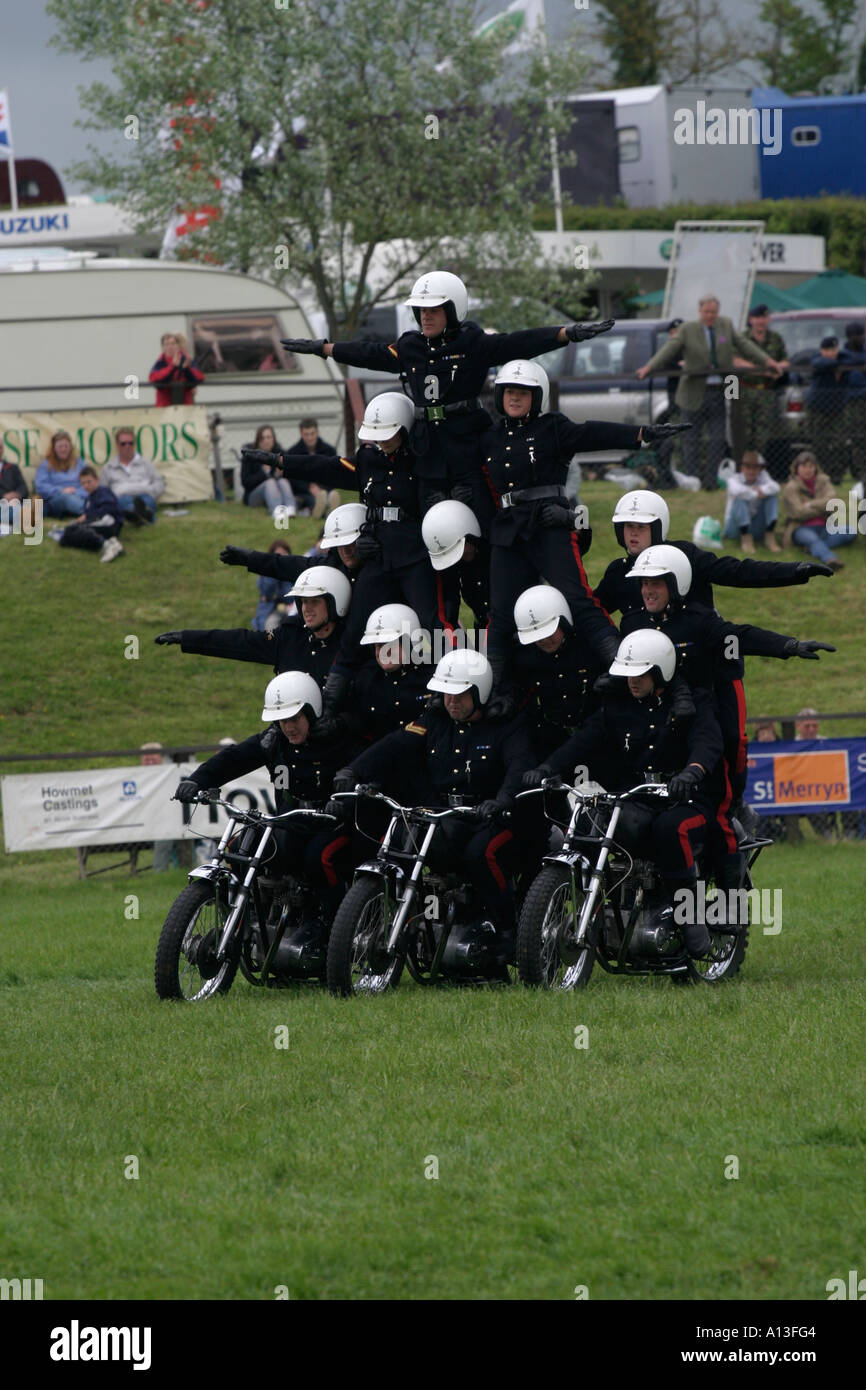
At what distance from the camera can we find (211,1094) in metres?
8.83

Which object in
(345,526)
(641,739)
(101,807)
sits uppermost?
(345,526)

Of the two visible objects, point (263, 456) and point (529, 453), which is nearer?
point (529, 453)

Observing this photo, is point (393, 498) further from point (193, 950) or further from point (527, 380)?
point (193, 950)

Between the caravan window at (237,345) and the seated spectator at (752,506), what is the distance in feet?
22.6

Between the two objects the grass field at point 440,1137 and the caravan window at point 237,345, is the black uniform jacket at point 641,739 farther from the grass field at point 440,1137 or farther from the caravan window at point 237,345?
the caravan window at point 237,345

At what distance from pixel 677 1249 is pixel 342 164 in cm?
2776

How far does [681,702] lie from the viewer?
1170 cm

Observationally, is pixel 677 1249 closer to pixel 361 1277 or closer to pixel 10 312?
pixel 361 1277

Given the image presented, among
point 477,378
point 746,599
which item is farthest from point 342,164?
point 477,378

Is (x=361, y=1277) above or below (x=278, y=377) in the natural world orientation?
below

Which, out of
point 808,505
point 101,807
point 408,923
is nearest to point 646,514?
point 408,923

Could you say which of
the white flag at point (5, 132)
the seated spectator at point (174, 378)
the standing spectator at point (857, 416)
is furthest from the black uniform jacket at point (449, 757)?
the white flag at point (5, 132)

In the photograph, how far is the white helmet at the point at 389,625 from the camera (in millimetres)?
12234

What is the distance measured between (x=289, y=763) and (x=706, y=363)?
47.3 feet
